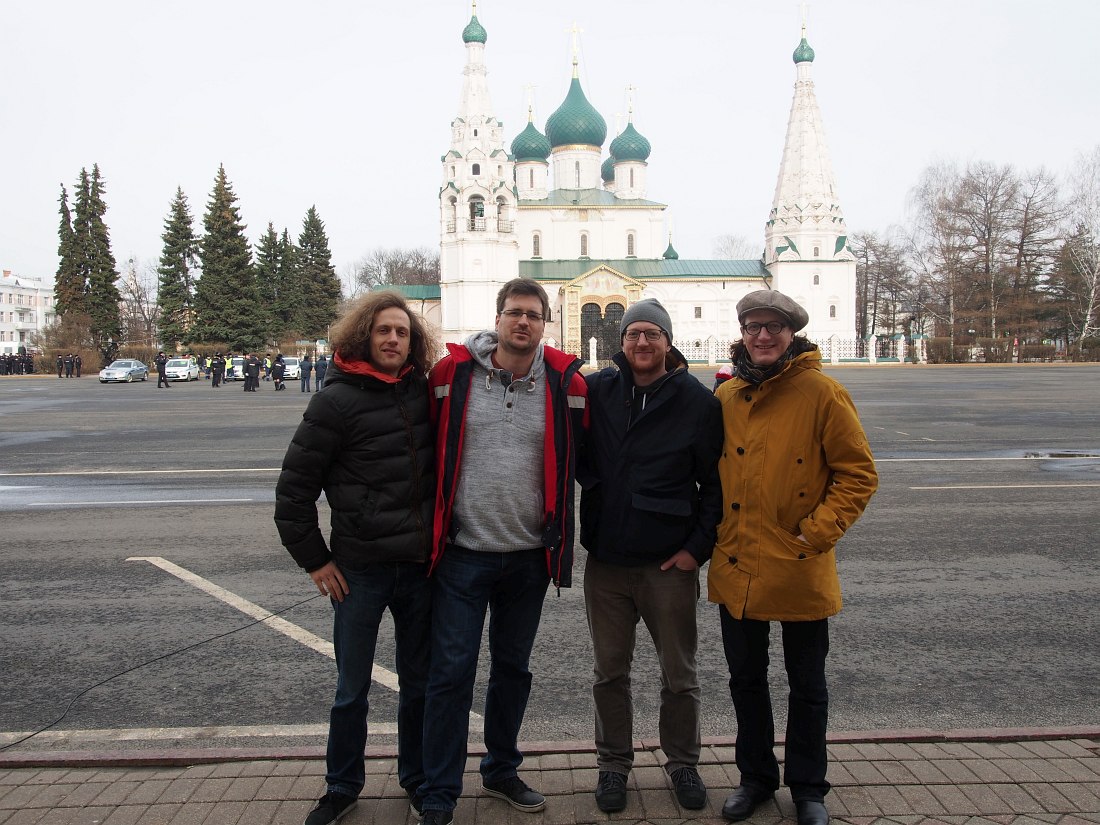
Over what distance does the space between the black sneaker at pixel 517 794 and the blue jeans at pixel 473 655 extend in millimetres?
30

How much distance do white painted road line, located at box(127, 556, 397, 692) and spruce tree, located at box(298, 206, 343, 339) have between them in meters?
68.6

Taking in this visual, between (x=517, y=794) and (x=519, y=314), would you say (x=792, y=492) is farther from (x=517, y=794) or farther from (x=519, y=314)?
(x=517, y=794)

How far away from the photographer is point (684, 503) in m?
3.54

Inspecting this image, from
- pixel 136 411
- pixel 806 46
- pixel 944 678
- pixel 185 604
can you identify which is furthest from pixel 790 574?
pixel 806 46

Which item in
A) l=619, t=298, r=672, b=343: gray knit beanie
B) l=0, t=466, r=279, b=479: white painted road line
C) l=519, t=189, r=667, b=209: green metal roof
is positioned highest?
l=519, t=189, r=667, b=209: green metal roof

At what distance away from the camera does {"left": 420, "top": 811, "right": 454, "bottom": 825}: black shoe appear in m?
3.21

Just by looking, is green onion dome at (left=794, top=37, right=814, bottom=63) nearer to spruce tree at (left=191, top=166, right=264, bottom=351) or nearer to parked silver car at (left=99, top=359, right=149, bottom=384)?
spruce tree at (left=191, top=166, right=264, bottom=351)

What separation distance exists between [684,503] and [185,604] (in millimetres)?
4062

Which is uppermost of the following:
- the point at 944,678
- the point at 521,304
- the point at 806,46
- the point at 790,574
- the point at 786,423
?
the point at 806,46

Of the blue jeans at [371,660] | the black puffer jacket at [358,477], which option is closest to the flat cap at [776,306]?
the black puffer jacket at [358,477]

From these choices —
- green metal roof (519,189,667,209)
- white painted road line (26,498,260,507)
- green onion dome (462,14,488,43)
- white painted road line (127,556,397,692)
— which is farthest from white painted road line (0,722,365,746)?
green metal roof (519,189,667,209)

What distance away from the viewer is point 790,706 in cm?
352

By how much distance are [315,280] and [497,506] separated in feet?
252

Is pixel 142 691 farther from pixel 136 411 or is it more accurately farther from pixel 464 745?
pixel 136 411
